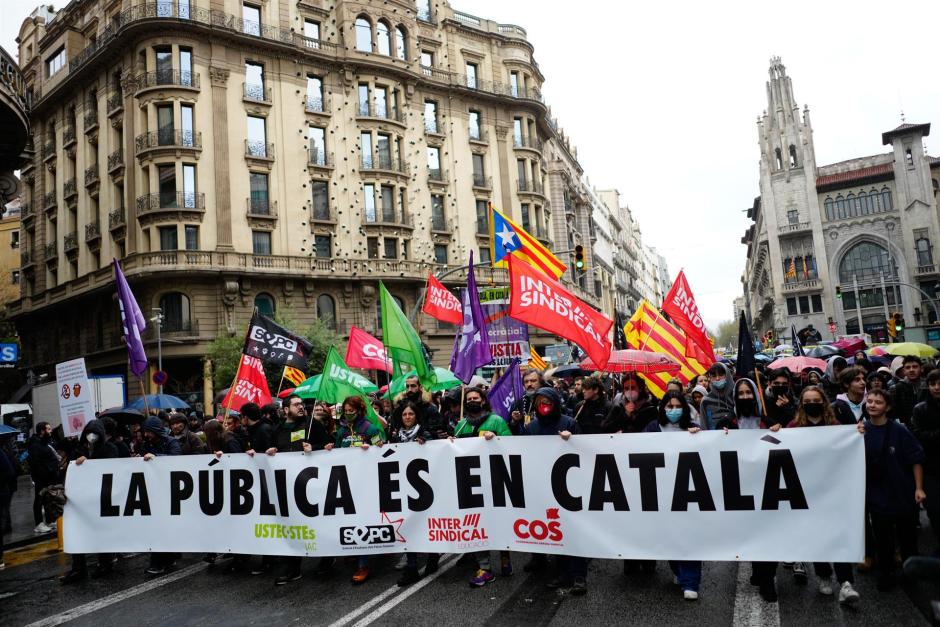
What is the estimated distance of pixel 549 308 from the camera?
8328mm

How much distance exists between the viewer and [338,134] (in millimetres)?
37344

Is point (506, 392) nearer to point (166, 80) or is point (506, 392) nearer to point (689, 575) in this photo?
point (689, 575)

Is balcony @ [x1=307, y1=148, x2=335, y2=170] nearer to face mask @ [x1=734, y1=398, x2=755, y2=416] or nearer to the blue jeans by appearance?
face mask @ [x1=734, y1=398, x2=755, y2=416]

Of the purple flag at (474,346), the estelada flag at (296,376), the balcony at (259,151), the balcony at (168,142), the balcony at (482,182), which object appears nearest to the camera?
the purple flag at (474,346)

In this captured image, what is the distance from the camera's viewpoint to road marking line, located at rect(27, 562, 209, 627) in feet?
20.3

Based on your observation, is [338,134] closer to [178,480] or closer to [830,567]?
[178,480]

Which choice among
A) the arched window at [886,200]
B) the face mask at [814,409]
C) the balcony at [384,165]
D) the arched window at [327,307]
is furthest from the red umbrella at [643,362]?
the arched window at [886,200]

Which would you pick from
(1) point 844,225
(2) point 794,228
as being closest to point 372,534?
(2) point 794,228

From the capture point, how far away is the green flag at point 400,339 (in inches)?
368

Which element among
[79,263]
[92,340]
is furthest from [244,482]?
[79,263]

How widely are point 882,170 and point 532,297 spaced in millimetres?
73719

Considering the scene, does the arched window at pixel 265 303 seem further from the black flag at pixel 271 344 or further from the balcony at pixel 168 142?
the black flag at pixel 271 344

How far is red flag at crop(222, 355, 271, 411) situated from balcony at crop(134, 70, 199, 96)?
26360 mm

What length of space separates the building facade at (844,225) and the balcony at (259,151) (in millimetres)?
54863
